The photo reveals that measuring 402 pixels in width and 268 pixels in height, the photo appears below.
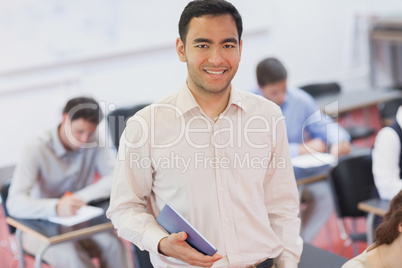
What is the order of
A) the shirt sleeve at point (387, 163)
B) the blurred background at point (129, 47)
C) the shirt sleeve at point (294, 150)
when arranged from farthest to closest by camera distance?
the blurred background at point (129, 47)
the shirt sleeve at point (294, 150)
the shirt sleeve at point (387, 163)

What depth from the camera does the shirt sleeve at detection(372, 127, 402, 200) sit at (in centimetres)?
325

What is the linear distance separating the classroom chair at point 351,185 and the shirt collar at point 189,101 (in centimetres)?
173

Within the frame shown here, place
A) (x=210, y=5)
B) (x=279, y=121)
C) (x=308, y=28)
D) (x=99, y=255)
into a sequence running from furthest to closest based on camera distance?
1. (x=308, y=28)
2. (x=99, y=255)
3. (x=279, y=121)
4. (x=210, y=5)

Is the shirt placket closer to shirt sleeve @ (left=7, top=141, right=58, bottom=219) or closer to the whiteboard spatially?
shirt sleeve @ (left=7, top=141, right=58, bottom=219)

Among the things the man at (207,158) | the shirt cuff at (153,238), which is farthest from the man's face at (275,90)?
the shirt cuff at (153,238)

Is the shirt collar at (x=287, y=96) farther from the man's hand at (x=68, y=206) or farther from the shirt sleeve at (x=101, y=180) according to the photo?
the man's hand at (x=68, y=206)

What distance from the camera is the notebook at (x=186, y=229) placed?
165 centimetres

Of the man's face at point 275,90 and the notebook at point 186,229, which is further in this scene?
the man's face at point 275,90

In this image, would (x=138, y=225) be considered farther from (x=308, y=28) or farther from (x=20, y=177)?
(x=308, y=28)

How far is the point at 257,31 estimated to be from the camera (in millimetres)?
7199

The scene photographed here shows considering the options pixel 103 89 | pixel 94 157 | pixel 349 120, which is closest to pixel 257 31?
pixel 349 120

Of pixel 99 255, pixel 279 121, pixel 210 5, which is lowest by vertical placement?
pixel 99 255

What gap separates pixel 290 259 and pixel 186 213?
375 millimetres

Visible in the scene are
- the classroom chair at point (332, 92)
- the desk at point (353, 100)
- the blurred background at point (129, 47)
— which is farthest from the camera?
the blurred background at point (129, 47)
